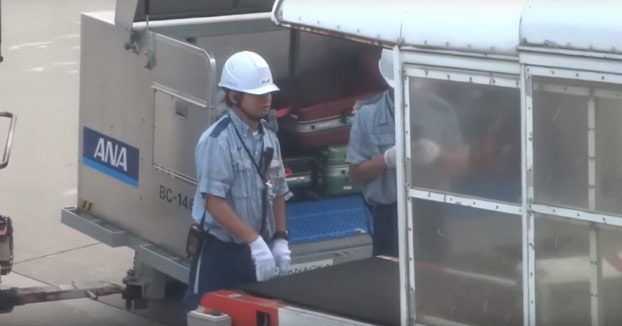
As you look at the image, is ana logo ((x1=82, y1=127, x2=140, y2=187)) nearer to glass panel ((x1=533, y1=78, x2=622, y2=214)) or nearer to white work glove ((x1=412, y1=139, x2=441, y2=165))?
white work glove ((x1=412, y1=139, x2=441, y2=165))

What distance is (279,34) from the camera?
783 centimetres

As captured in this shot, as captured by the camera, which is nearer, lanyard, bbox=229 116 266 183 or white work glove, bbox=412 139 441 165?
white work glove, bbox=412 139 441 165

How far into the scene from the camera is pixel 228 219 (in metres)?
5.63

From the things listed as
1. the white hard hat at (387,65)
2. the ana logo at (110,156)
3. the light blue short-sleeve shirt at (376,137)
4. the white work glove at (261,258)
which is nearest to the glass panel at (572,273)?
the white hard hat at (387,65)

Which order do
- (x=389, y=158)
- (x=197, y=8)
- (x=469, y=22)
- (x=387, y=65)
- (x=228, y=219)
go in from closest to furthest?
(x=469, y=22)
(x=228, y=219)
(x=387, y=65)
(x=389, y=158)
(x=197, y=8)

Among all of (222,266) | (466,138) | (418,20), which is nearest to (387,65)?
(222,266)

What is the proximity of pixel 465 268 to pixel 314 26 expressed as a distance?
99cm

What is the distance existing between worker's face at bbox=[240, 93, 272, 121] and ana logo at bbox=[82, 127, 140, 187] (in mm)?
1610

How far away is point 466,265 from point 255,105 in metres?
1.79

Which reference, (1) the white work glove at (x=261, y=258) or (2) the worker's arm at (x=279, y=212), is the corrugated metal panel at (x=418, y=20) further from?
(2) the worker's arm at (x=279, y=212)

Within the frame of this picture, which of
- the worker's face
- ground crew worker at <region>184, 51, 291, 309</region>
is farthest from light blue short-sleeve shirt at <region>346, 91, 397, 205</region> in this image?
the worker's face

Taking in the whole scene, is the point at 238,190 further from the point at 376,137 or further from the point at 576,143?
the point at 576,143

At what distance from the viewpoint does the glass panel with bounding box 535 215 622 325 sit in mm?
3906

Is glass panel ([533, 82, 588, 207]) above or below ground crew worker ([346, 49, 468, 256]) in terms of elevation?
above
